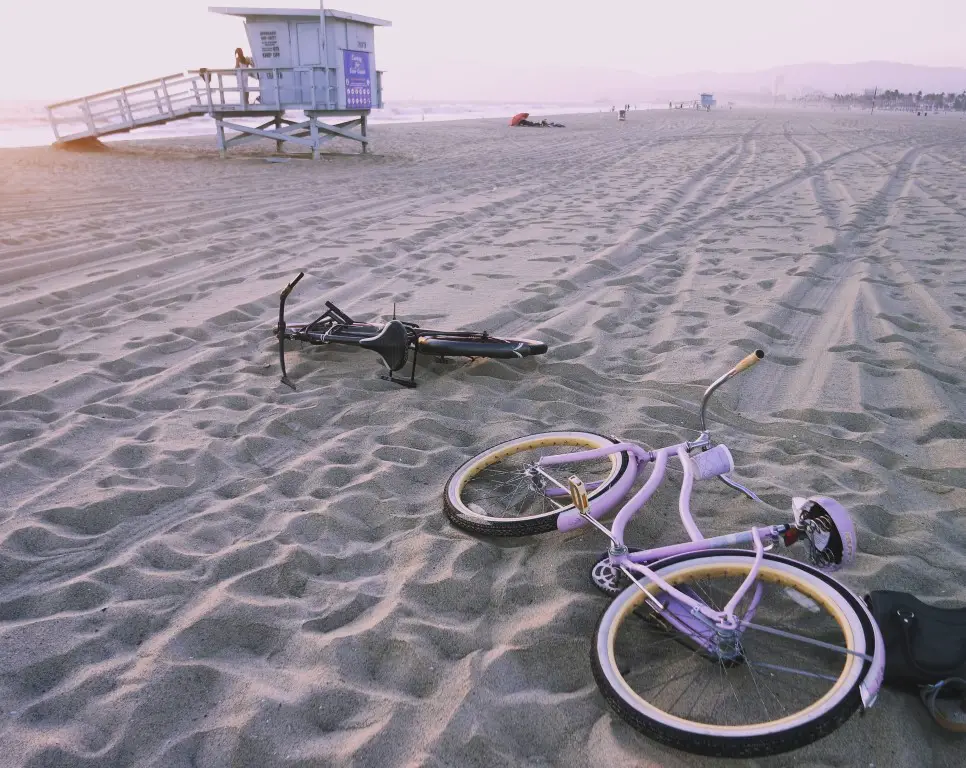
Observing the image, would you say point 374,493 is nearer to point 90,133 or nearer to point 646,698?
point 646,698

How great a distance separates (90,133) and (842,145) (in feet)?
71.9

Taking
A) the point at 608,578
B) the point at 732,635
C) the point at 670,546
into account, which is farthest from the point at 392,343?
the point at 732,635

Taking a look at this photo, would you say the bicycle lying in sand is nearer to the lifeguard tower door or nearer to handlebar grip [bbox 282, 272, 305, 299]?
handlebar grip [bbox 282, 272, 305, 299]

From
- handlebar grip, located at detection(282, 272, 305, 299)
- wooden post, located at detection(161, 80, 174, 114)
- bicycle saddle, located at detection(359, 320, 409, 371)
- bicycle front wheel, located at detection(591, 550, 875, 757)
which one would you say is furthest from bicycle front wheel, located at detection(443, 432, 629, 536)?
wooden post, located at detection(161, 80, 174, 114)

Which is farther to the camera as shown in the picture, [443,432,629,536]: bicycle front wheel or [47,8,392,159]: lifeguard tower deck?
[47,8,392,159]: lifeguard tower deck

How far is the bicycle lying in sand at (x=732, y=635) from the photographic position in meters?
1.82

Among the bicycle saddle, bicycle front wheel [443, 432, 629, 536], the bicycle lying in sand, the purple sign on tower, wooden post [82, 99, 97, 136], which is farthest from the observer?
wooden post [82, 99, 97, 136]

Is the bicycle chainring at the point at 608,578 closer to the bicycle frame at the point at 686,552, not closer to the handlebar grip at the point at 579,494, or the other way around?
the bicycle frame at the point at 686,552

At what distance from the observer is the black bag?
202cm

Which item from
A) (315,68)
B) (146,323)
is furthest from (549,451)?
(315,68)

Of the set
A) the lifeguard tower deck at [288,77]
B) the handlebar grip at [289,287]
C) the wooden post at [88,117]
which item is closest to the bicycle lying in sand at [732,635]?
the handlebar grip at [289,287]

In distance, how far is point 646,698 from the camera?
6.90 ft

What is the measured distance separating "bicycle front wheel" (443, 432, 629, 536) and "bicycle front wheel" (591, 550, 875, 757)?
0.62 m

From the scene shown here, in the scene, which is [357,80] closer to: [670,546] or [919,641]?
[670,546]
